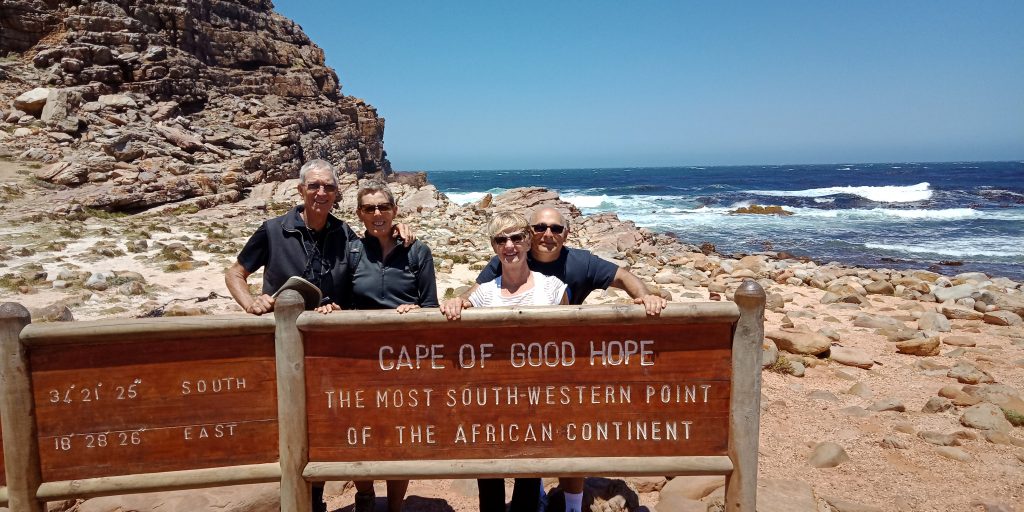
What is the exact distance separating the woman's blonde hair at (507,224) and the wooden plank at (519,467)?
3.84 feet

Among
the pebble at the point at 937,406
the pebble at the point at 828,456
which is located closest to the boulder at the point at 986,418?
the pebble at the point at 937,406

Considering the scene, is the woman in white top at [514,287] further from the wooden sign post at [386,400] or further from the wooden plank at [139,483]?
the wooden plank at [139,483]

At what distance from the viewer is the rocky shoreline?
161 inches

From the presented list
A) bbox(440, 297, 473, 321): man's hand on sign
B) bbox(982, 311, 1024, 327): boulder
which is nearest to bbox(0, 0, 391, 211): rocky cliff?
bbox(440, 297, 473, 321): man's hand on sign

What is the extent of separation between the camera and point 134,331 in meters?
2.45

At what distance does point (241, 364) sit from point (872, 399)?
5.99 m

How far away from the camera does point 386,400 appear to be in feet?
8.46

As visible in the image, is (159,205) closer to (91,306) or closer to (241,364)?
(91,306)

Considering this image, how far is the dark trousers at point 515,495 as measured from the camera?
325cm

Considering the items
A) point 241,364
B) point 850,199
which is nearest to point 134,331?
point 241,364

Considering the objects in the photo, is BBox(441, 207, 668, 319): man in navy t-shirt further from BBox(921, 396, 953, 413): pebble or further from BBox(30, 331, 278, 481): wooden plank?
BBox(921, 396, 953, 413): pebble

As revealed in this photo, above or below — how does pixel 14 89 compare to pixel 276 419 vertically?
above

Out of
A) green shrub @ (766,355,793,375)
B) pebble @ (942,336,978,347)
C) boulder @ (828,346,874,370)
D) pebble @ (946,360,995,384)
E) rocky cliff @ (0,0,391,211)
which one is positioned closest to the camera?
pebble @ (946,360,995,384)

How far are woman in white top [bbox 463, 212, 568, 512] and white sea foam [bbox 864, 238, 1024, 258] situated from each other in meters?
23.0
